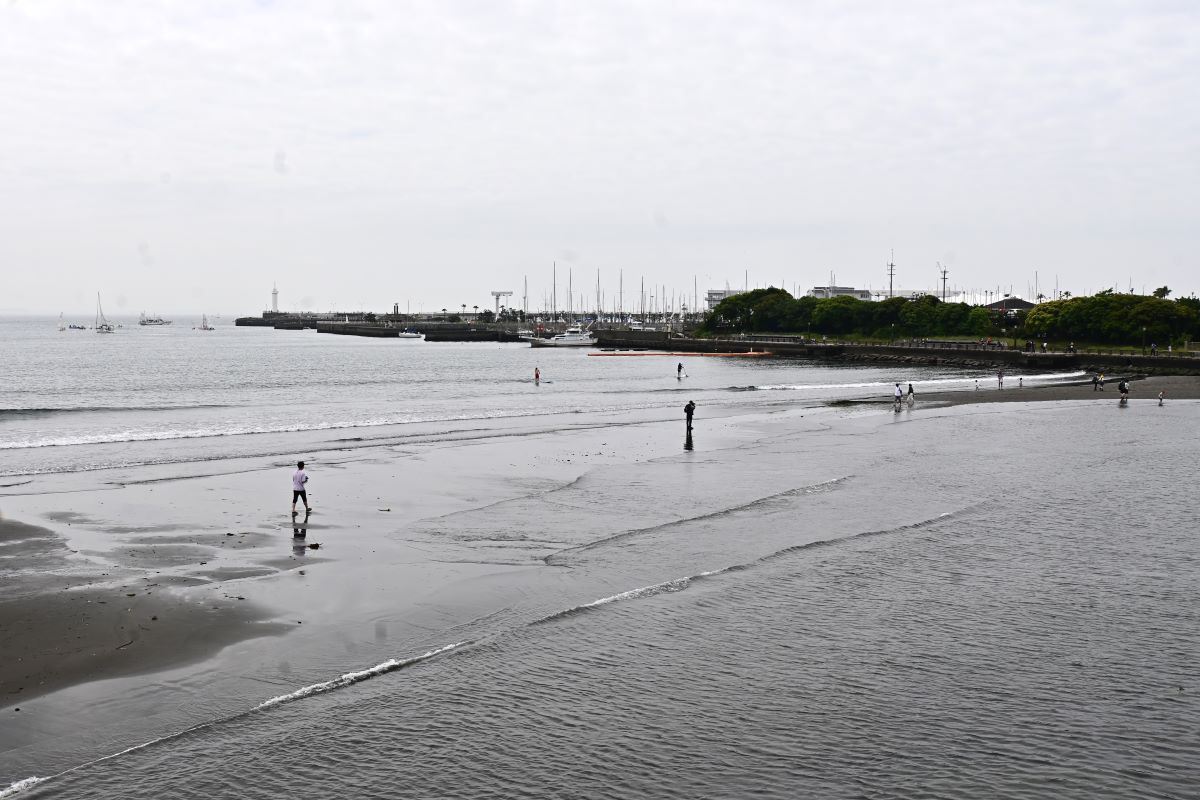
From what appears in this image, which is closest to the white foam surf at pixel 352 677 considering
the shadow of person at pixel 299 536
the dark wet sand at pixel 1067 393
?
the shadow of person at pixel 299 536

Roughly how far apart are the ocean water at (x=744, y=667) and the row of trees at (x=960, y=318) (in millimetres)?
84424

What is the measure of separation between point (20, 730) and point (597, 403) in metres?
52.7

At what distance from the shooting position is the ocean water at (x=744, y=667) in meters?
11.6

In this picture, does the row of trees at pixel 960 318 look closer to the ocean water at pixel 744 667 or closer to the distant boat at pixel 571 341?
the distant boat at pixel 571 341

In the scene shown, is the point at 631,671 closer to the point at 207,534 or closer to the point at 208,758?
the point at 208,758

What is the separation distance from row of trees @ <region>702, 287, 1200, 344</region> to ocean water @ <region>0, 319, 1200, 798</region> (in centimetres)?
8442

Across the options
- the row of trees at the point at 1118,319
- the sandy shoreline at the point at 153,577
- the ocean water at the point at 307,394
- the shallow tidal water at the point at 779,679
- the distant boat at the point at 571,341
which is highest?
the row of trees at the point at 1118,319

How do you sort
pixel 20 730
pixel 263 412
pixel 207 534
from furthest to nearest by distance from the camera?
pixel 263 412 < pixel 207 534 < pixel 20 730

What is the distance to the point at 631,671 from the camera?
1498cm

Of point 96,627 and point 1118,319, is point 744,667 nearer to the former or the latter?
point 96,627

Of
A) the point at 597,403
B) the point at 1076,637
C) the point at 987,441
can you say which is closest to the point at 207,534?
the point at 1076,637

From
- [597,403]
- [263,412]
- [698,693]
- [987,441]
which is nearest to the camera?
[698,693]

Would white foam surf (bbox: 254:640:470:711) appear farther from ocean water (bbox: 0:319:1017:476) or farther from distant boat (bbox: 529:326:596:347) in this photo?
distant boat (bbox: 529:326:596:347)

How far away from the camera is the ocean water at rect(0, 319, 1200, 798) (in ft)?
38.2
